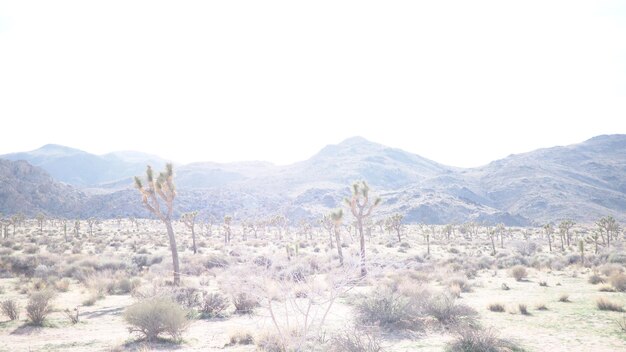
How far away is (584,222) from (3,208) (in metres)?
145

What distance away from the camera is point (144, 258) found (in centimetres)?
3089

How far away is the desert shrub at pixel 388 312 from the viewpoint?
13602 millimetres

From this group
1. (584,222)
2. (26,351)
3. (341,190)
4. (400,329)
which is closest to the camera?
(26,351)

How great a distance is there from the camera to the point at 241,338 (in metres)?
12.3

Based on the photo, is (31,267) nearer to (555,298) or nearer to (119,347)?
(119,347)

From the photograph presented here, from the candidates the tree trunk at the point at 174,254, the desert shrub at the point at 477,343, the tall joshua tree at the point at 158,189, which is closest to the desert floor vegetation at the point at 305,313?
the desert shrub at the point at 477,343

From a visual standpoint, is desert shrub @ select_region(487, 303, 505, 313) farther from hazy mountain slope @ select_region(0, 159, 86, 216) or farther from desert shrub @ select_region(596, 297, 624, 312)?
hazy mountain slope @ select_region(0, 159, 86, 216)

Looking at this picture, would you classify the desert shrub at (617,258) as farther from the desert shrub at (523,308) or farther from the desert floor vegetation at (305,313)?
the desert shrub at (523,308)

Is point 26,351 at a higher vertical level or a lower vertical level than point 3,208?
lower

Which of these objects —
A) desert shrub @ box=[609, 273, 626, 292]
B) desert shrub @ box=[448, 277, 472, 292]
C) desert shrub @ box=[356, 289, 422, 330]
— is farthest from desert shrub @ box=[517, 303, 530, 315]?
desert shrub @ box=[609, 273, 626, 292]

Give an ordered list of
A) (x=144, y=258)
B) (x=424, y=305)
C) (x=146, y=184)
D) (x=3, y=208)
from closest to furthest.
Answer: (x=424, y=305) → (x=146, y=184) → (x=144, y=258) → (x=3, y=208)

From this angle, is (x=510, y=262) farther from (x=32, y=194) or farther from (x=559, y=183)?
(x=559, y=183)

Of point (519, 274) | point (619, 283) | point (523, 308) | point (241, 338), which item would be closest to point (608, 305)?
point (523, 308)

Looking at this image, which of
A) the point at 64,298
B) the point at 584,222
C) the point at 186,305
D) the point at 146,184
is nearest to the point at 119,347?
the point at 186,305
